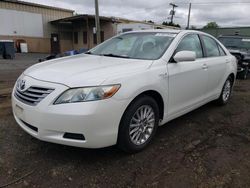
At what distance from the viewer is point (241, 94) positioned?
6.97 metres

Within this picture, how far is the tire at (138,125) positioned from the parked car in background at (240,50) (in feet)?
25.0

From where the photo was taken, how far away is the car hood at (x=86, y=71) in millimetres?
2785

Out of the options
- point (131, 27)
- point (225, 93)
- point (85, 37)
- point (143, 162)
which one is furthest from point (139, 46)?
point (85, 37)

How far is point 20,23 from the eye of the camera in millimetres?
25219

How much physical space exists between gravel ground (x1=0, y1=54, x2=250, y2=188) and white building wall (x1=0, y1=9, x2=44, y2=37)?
22990 mm

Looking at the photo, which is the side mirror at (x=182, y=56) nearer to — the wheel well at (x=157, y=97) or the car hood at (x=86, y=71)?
the car hood at (x=86, y=71)

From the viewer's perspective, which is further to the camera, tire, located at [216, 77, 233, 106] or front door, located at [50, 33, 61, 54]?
front door, located at [50, 33, 61, 54]

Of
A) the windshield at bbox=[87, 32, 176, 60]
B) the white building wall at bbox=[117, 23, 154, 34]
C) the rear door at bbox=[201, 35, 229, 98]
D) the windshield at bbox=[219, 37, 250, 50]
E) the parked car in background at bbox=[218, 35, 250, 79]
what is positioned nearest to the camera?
the windshield at bbox=[87, 32, 176, 60]

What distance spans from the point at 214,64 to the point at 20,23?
2456 cm

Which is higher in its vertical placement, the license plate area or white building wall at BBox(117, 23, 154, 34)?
white building wall at BBox(117, 23, 154, 34)

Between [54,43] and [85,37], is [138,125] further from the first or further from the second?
[54,43]

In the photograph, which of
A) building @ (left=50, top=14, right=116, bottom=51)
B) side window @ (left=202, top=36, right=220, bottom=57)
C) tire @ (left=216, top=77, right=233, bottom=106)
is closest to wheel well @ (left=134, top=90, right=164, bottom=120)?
side window @ (left=202, top=36, right=220, bottom=57)

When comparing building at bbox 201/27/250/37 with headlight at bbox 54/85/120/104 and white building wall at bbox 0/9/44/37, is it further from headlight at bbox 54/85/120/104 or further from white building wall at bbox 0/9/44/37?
headlight at bbox 54/85/120/104

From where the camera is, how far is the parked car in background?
32.2ft
